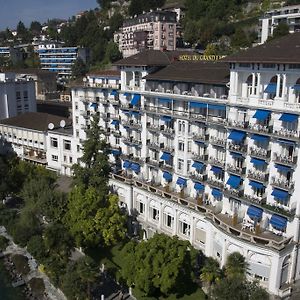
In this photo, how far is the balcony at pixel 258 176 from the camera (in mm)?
Answer: 43250

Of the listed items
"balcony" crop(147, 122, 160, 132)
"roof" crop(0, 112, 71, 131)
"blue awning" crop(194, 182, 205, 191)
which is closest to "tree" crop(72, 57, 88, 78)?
"roof" crop(0, 112, 71, 131)

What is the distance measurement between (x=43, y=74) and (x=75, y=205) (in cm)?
11660

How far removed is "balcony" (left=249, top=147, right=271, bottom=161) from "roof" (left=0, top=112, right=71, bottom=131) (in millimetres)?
51016

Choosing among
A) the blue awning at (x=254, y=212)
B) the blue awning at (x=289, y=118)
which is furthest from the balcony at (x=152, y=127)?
the blue awning at (x=289, y=118)

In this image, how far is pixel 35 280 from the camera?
49094mm

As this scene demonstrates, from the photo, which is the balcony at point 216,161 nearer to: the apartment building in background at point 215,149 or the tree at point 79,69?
the apartment building in background at point 215,149

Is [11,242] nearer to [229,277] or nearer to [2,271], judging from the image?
[2,271]

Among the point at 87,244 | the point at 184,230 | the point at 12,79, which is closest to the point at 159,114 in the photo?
the point at 184,230

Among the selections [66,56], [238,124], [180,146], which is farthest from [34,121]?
[66,56]

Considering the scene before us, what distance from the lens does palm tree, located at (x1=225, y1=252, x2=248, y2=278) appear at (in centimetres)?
4097

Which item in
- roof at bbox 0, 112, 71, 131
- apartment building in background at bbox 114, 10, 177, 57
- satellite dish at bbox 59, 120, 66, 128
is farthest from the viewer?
apartment building in background at bbox 114, 10, 177, 57

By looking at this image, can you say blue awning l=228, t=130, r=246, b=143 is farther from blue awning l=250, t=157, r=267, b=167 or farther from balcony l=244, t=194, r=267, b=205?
balcony l=244, t=194, r=267, b=205

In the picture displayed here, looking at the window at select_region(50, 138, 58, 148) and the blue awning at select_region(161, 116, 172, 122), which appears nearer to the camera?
the blue awning at select_region(161, 116, 172, 122)

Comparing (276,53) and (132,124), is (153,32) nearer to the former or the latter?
(132,124)
